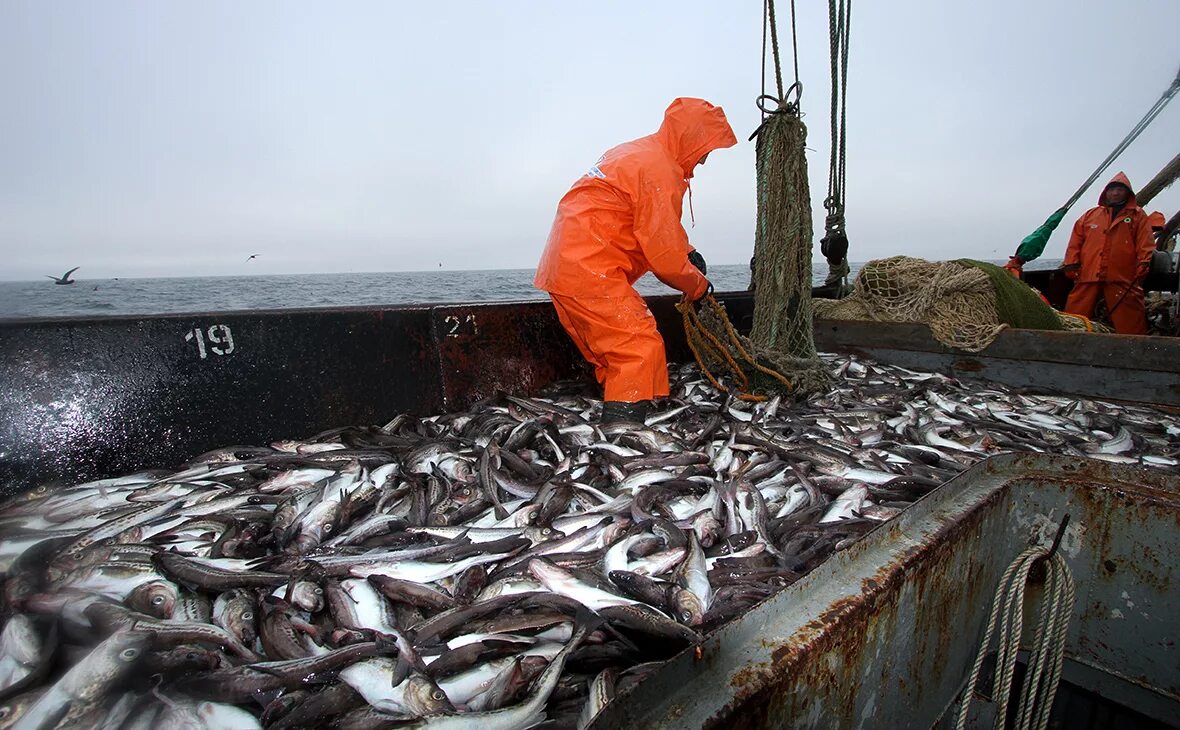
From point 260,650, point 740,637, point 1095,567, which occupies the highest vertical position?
point 740,637

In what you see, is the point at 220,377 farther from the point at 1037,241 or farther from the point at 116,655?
the point at 1037,241

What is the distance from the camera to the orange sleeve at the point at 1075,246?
999cm

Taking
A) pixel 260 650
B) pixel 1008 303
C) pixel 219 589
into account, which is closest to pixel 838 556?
pixel 260 650

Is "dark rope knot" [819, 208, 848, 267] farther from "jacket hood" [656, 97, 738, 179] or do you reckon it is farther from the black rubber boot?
the black rubber boot

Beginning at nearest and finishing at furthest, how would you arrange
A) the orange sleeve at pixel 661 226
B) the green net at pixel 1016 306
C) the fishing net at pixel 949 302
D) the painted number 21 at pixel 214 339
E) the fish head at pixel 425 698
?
the fish head at pixel 425 698 < the painted number 21 at pixel 214 339 < the orange sleeve at pixel 661 226 < the fishing net at pixel 949 302 < the green net at pixel 1016 306

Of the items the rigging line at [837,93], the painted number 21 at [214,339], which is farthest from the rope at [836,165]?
A: the painted number 21 at [214,339]

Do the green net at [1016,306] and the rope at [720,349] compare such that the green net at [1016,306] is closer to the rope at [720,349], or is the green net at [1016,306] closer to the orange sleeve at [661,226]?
the rope at [720,349]

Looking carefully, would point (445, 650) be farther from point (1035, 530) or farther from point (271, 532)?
point (1035, 530)

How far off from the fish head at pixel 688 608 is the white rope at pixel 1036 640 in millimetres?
813

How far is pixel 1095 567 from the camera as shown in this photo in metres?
2.17

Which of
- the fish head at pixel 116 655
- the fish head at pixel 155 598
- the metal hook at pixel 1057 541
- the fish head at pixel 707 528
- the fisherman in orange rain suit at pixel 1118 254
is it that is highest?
the fisherman in orange rain suit at pixel 1118 254

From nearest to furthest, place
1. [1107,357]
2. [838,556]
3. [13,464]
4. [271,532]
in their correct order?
[838,556] < [271,532] < [13,464] < [1107,357]

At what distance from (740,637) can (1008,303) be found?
764cm

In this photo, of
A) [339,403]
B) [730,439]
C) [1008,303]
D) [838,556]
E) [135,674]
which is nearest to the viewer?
[838,556]
